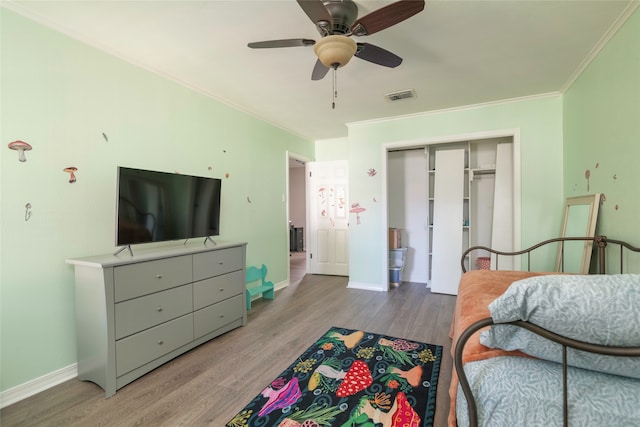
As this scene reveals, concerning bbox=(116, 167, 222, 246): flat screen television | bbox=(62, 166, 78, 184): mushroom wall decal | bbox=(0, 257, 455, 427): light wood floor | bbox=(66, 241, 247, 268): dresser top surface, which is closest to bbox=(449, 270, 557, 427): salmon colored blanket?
bbox=(0, 257, 455, 427): light wood floor

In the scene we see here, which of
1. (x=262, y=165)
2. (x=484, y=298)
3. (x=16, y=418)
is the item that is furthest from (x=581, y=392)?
(x=262, y=165)

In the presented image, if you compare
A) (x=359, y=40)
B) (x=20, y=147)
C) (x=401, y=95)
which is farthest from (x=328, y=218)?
(x=20, y=147)

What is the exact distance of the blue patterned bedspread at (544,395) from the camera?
0.89m

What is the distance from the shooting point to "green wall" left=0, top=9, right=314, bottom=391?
6.03 ft

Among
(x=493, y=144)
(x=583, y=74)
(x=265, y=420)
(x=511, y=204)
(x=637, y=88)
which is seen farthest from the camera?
(x=493, y=144)

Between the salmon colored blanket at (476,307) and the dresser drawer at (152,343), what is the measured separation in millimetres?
1999

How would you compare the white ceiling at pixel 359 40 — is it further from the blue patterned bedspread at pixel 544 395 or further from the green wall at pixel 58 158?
the blue patterned bedspread at pixel 544 395

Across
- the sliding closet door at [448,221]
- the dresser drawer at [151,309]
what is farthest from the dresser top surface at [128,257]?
the sliding closet door at [448,221]

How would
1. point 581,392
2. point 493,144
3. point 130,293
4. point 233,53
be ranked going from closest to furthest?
point 581,392, point 130,293, point 233,53, point 493,144

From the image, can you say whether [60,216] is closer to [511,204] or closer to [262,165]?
[262,165]

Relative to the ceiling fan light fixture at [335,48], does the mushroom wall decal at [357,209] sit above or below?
below

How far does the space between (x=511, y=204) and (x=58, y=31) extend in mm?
4852

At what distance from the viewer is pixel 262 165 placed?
4.02 metres

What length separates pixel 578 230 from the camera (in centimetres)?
271
